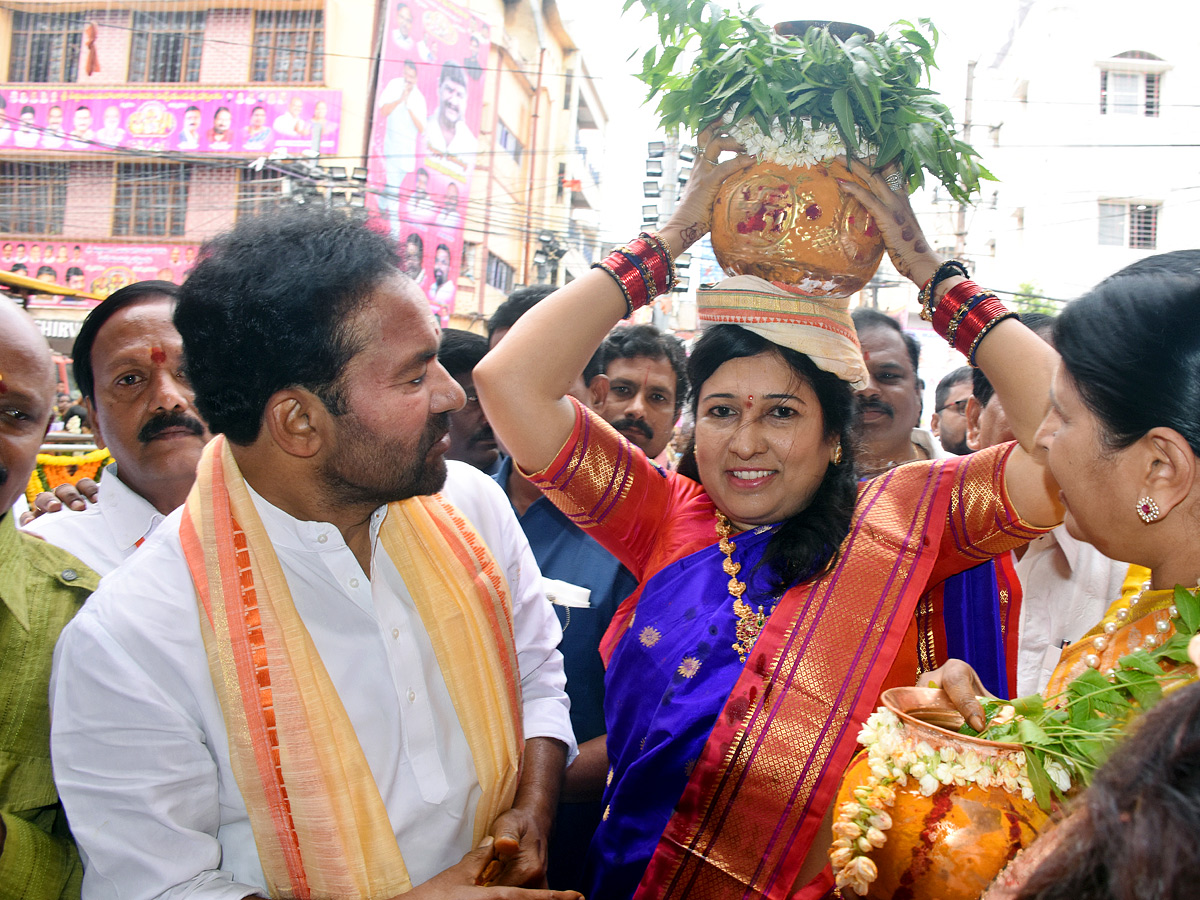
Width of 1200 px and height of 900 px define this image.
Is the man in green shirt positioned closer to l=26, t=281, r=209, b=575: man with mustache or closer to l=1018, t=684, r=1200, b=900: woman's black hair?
l=26, t=281, r=209, b=575: man with mustache

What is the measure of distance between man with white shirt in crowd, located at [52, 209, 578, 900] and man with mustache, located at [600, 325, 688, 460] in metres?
1.74

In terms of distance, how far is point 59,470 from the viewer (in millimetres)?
5691

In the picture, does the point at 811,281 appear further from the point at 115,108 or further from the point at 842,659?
the point at 115,108

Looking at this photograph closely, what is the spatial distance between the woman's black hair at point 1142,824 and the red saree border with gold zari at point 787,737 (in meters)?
1.25

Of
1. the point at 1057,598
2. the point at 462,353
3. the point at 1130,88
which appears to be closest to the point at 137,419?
the point at 462,353

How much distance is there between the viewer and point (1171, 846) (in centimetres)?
65

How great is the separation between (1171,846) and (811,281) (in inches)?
61.0

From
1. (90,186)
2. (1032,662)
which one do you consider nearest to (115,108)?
(90,186)

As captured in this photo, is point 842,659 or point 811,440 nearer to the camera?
point 842,659

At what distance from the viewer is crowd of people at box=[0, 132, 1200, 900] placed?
4.89 feet

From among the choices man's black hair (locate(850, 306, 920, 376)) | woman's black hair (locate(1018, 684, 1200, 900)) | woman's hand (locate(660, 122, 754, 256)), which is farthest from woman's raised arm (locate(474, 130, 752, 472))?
man's black hair (locate(850, 306, 920, 376))

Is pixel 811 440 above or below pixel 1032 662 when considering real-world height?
above

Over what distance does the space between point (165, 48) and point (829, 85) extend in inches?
939

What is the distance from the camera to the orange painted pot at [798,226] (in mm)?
1916
